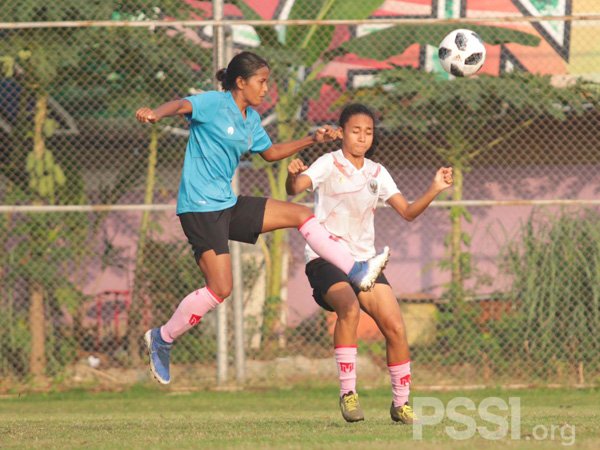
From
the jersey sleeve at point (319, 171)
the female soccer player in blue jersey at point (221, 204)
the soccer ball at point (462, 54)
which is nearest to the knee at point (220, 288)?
the female soccer player in blue jersey at point (221, 204)

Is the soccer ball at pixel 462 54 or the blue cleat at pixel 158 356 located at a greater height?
the soccer ball at pixel 462 54

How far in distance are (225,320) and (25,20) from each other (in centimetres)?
355

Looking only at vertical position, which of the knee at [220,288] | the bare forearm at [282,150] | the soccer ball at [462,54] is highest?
the soccer ball at [462,54]

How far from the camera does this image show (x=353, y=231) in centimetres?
711

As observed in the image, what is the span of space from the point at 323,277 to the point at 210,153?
0.99 m

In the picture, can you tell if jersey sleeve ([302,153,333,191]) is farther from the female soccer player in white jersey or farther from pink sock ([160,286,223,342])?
pink sock ([160,286,223,342])

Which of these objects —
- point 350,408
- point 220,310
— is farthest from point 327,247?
point 220,310

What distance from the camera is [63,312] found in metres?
11.8

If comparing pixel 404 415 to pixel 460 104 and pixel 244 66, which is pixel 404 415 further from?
pixel 460 104

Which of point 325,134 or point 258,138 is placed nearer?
point 325,134

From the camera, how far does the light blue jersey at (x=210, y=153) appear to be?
274 inches

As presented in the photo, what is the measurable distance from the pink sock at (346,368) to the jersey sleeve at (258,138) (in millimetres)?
1379

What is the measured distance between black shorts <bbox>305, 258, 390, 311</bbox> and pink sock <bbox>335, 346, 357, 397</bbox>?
280mm

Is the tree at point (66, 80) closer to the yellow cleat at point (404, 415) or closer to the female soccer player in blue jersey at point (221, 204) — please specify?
the female soccer player in blue jersey at point (221, 204)
